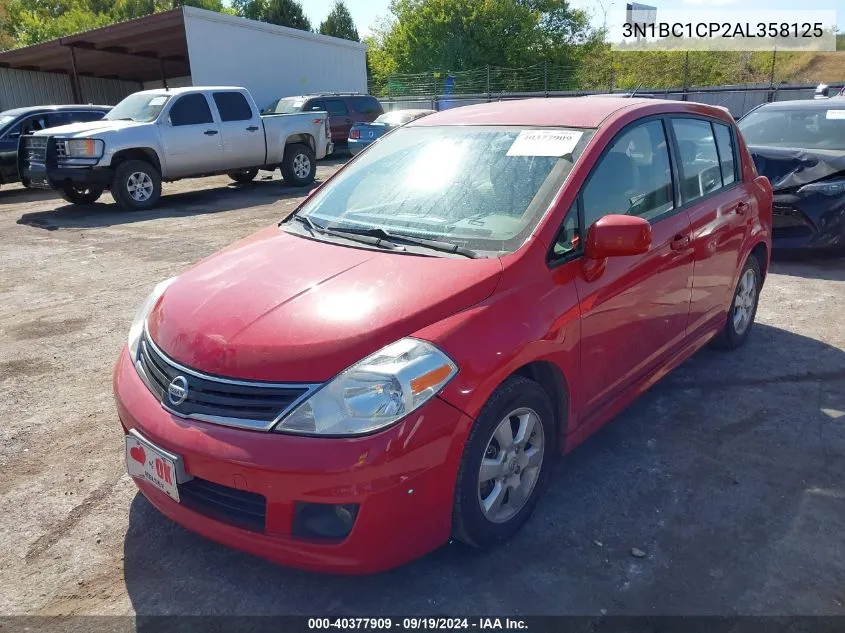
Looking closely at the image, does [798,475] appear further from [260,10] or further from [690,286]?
[260,10]

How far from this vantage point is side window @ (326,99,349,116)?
18.7m

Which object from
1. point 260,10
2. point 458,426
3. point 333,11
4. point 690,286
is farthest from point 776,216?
point 333,11

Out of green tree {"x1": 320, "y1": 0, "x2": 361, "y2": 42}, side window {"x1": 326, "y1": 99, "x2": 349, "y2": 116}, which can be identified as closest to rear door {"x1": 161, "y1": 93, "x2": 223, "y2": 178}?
side window {"x1": 326, "y1": 99, "x2": 349, "y2": 116}

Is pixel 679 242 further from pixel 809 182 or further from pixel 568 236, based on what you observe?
pixel 809 182

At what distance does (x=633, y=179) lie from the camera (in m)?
3.38

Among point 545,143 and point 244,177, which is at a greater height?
point 545,143

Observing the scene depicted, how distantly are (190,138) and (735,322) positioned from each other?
10099mm

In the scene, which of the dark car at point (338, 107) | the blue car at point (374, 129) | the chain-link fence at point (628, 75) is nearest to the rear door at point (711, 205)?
the blue car at point (374, 129)

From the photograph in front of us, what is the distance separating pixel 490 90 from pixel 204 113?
19.9 metres

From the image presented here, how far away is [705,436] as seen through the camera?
3605mm

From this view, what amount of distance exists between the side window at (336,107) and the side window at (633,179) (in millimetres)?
16249

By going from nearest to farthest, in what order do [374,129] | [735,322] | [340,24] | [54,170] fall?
[735,322], [54,170], [374,129], [340,24]

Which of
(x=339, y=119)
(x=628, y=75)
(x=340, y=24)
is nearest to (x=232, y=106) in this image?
(x=339, y=119)

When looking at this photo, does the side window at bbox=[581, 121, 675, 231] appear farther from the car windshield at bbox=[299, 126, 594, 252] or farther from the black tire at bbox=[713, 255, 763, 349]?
the black tire at bbox=[713, 255, 763, 349]
